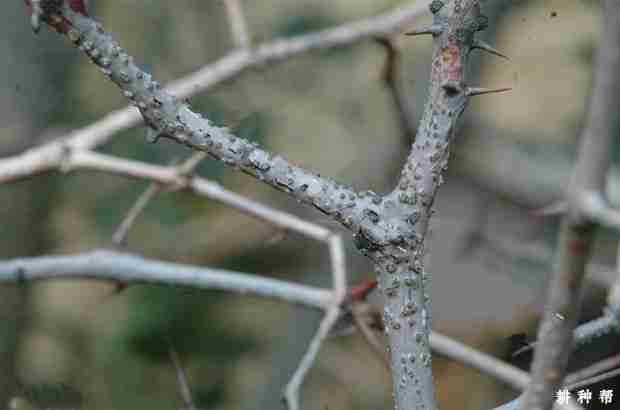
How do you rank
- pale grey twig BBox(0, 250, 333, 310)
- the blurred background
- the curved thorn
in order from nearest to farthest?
the curved thorn
pale grey twig BBox(0, 250, 333, 310)
the blurred background

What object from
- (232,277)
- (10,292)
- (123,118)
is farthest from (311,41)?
(10,292)

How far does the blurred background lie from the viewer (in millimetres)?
1172

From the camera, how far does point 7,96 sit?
1263 millimetres

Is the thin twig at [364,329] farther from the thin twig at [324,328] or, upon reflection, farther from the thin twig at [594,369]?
the thin twig at [594,369]

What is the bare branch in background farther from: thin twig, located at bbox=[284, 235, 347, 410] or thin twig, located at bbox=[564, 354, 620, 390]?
thin twig, located at bbox=[284, 235, 347, 410]

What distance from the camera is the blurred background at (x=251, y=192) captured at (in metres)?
1.17

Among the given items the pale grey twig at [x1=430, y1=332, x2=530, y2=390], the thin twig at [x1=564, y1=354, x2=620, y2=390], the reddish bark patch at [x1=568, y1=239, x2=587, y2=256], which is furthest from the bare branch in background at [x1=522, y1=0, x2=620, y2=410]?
the pale grey twig at [x1=430, y1=332, x2=530, y2=390]

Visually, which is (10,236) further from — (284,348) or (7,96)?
(284,348)

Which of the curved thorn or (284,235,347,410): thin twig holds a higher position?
(284,235,347,410): thin twig

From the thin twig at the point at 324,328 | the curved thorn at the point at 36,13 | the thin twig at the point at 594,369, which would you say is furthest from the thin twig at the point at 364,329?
the curved thorn at the point at 36,13

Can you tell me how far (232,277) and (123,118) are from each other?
266 millimetres

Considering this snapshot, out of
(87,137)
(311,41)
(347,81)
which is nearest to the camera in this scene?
(87,137)

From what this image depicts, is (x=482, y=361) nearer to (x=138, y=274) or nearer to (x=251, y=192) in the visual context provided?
(x=138, y=274)

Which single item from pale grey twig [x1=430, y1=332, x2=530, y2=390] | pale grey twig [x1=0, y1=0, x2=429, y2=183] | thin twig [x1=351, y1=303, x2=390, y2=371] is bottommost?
pale grey twig [x1=430, y1=332, x2=530, y2=390]
